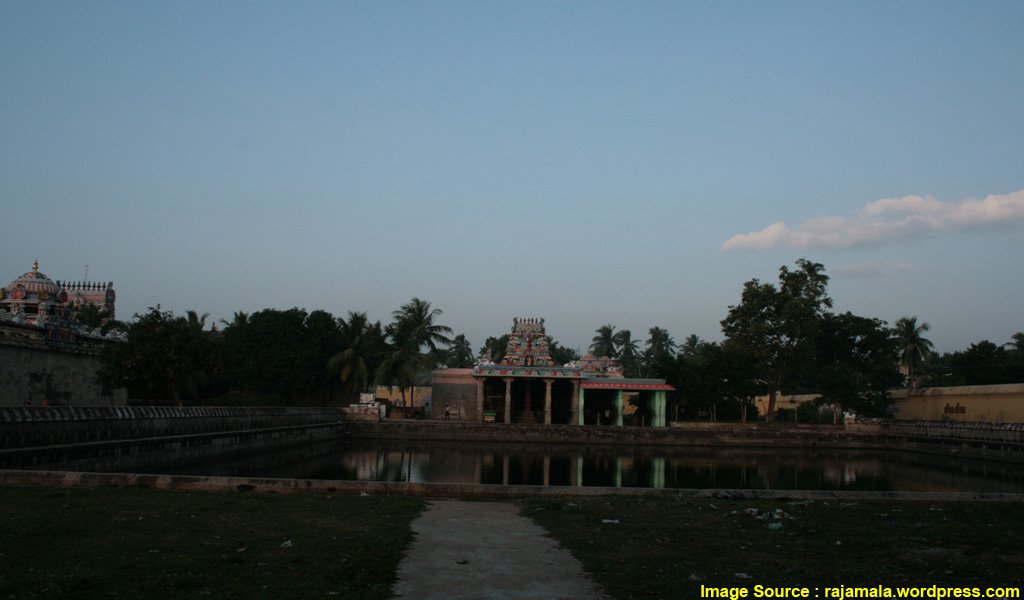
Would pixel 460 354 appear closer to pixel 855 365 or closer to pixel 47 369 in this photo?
pixel 855 365

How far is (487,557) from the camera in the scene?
365 inches

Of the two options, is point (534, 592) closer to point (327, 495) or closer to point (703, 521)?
point (703, 521)

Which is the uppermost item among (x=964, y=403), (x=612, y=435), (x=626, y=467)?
(x=964, y=403)

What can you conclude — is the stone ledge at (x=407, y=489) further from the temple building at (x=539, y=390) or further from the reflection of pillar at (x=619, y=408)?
the reflection of pillar at (x=619, y=408)

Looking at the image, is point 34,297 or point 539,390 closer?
point 34,297

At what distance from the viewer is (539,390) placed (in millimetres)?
68188

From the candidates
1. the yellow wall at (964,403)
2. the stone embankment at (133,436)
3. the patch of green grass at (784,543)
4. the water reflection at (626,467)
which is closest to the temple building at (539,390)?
the water reflection at (626,467)

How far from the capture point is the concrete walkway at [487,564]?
24.7 ft

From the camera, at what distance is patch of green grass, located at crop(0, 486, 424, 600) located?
6953 millimetres

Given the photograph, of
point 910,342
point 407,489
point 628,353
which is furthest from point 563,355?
point 407,489

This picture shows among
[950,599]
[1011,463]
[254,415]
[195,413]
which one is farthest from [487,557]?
[1011,463]

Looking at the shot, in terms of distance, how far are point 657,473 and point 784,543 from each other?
22561mm

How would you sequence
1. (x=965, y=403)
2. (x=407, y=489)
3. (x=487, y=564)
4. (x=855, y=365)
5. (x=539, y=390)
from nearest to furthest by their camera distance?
(x=487, y=564) → (x=407, y=489) → (x=965, y=403) → (x=855, y=365) → (x=539, y=390)

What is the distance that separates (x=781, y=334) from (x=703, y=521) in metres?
47.6
